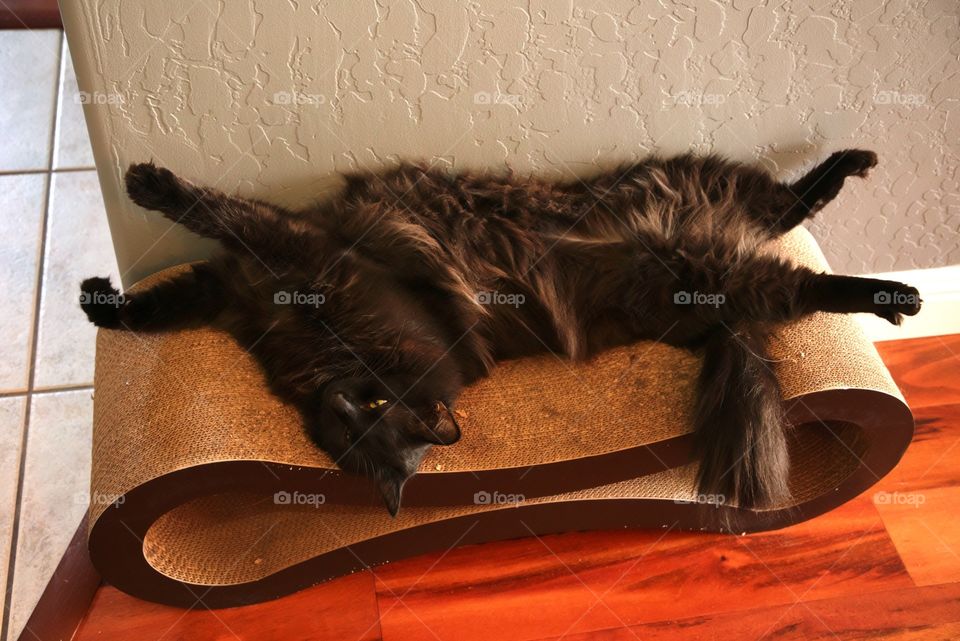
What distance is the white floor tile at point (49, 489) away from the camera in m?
1.81

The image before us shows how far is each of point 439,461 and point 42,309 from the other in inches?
53.2

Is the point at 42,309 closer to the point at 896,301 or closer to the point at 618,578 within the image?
the point at 618,578

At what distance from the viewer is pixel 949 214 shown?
2016 millimetres

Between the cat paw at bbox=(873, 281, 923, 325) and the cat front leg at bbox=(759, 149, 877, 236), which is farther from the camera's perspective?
the cat front leg at bbox=(759, 149, 877, 236)

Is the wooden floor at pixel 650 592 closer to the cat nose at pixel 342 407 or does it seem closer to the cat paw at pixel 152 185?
the cat nose at pixel 342 407

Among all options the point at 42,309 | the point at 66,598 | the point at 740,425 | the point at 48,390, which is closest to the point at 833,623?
the point at 740,425

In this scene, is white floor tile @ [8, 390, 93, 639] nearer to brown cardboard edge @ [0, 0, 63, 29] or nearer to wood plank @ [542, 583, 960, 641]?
wood plank @ [542, 583, 960, 641]

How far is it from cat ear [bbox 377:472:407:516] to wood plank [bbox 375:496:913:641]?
41 cm

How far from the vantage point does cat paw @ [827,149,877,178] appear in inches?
70.3

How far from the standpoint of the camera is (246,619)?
1766mm

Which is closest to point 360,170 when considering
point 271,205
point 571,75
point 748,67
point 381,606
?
point 271,205

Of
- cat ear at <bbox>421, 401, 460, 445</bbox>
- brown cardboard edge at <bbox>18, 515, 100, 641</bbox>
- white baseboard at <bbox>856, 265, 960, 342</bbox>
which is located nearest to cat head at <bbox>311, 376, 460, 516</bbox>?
cat ear at <bbox>421, 401, 460, 445</bbox>

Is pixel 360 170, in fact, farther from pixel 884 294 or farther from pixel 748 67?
pixel 884 294

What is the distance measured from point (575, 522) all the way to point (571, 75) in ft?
3.11
